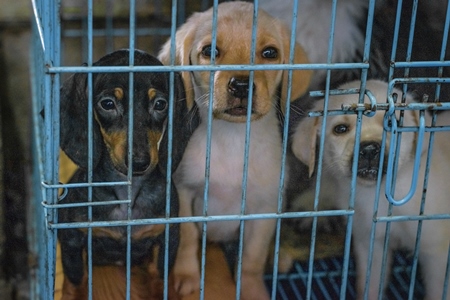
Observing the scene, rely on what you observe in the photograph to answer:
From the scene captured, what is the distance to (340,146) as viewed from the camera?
1876mm

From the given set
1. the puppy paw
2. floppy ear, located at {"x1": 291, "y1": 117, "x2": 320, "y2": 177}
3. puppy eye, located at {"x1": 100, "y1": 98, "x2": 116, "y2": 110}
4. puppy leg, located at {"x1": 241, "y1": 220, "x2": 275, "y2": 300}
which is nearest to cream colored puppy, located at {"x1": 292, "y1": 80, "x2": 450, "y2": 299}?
floppy ear, located at {"x1": 291, "y1": 117, "x2": 320, "y2": 177}

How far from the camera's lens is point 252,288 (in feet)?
6.45

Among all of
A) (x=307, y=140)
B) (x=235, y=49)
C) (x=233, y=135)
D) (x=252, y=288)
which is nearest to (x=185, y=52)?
(x=235, y=49)

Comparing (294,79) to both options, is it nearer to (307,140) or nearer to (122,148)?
(307,140)

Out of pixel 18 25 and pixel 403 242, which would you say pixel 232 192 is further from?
pixel 18 25

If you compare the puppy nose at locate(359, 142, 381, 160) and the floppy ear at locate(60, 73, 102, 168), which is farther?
the puppy nose at locate(359, 142, 381, 160)

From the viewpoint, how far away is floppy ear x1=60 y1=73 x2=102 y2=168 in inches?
66.7

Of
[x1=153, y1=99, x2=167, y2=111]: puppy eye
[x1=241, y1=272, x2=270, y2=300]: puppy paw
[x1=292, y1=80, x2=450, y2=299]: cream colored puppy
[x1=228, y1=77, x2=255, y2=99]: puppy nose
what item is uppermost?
[x1=228, y1=77, x2=255, y2=99]: puppy nose

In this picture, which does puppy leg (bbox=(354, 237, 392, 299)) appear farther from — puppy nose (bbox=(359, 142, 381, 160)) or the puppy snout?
the puppy snout

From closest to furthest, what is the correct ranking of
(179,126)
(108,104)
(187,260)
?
(108,104)
(179,126)
(187,260)

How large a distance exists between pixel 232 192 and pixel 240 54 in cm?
35

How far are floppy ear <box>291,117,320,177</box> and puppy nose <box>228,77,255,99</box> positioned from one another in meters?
0.23

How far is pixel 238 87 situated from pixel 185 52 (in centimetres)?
20

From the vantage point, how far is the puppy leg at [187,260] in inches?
74.5
